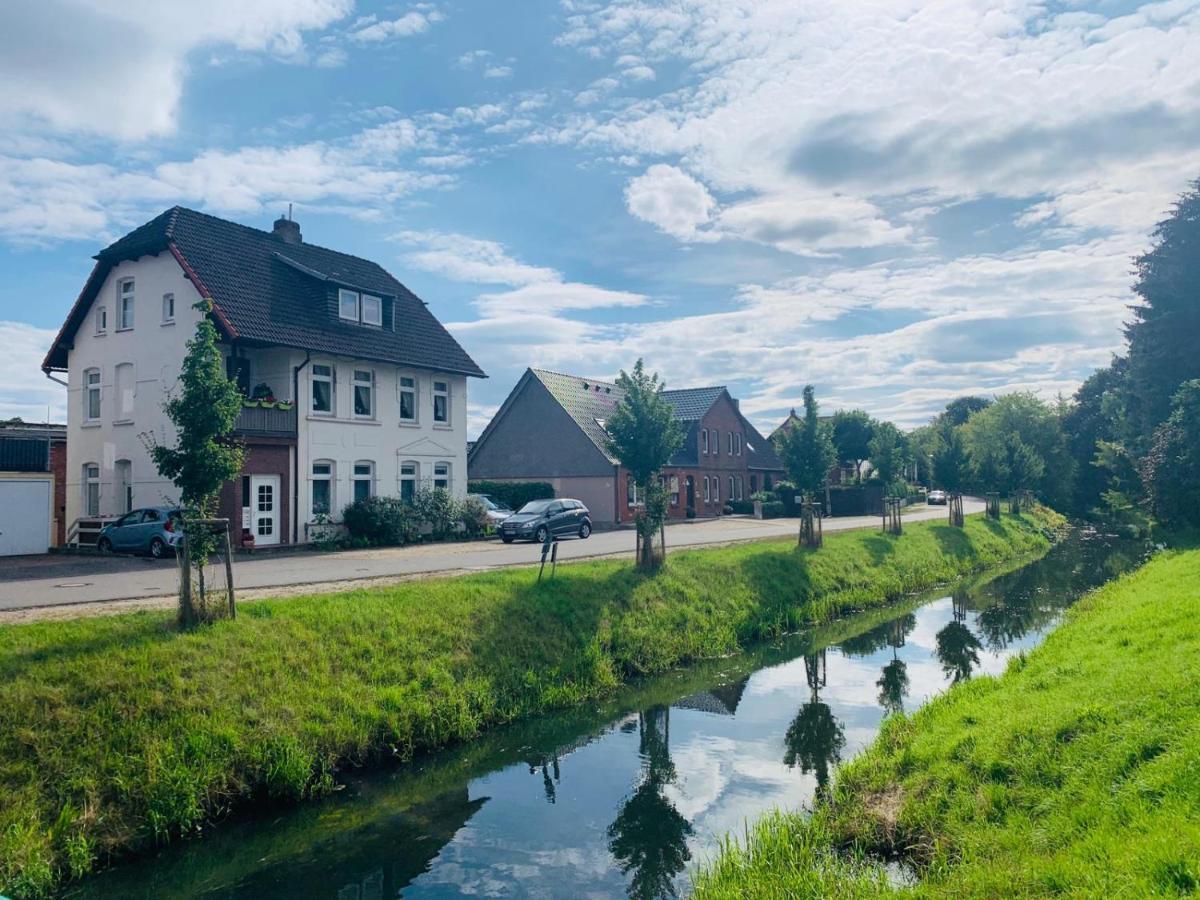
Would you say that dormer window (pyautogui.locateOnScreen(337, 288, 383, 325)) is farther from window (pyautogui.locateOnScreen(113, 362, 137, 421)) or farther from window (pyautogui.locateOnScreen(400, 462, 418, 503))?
window (pyautogui.locateOnScreen(113, 362, 137, 421))

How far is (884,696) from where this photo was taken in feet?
45.2

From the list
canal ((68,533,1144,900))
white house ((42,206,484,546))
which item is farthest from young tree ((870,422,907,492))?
canal ((68,533,1144,900))

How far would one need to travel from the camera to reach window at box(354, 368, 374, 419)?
2912cm

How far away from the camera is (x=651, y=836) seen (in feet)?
27.9

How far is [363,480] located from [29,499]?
9.47 metres

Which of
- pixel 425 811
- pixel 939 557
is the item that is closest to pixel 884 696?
pixel 425 811

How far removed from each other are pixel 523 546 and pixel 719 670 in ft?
39.3

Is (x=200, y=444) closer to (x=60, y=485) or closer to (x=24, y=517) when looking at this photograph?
(x=24, y=517)

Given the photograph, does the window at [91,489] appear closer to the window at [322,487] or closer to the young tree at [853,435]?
the window at [322,487]

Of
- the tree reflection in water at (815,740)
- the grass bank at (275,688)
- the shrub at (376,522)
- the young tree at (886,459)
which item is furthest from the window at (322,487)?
the young tree at (886,459)

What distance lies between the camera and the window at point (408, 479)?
3064 cm

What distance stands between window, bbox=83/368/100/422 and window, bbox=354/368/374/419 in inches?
332

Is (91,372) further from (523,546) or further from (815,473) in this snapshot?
(815,473)

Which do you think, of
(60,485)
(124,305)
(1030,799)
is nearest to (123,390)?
(124,305)
